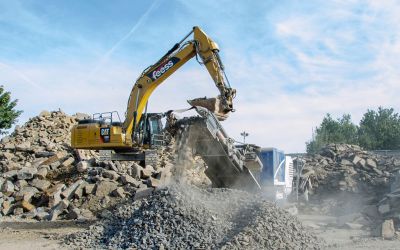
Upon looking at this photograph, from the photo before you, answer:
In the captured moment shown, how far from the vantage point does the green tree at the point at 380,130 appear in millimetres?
51625

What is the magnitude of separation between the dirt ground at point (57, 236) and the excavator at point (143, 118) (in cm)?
295

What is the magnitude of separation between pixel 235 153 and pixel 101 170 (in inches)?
212

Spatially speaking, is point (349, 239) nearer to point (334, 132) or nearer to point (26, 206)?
point (26, 206)

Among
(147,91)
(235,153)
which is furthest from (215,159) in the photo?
(147,91)

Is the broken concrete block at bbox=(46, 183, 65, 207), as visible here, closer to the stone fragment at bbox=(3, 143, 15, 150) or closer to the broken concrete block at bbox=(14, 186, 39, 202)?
the broken concrete block at bbox=(14, 186, 39, 202)

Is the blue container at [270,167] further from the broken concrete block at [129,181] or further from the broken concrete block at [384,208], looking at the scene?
the broken concrete block at [129,181]

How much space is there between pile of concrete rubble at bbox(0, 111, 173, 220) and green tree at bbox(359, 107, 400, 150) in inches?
1560

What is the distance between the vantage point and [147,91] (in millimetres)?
15094

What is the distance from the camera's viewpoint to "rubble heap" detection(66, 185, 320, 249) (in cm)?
845

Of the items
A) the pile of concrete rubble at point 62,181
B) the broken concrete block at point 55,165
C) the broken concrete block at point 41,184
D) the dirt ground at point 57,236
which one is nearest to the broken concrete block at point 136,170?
the pile of concrete rubble at point 62,181

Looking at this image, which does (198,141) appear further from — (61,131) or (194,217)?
(61,131)

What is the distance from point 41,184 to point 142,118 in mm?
4295

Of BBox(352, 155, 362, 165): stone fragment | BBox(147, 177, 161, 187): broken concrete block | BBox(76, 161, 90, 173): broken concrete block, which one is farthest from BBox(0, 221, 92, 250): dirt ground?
BBox(352, 155, 362, 165): stone fragment

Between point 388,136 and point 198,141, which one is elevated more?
point 388,136
